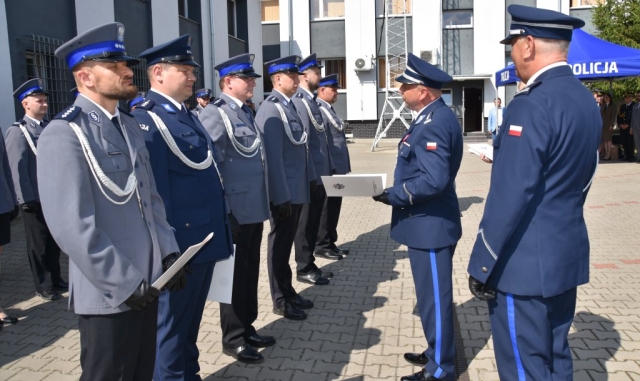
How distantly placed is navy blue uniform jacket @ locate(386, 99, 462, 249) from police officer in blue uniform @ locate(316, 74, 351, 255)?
334 cm

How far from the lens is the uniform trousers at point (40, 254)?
572 centimetres

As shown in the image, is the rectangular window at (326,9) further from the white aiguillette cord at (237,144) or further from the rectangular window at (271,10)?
the white aiguillette cord at (237,144)

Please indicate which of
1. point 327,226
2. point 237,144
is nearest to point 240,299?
point 237,144

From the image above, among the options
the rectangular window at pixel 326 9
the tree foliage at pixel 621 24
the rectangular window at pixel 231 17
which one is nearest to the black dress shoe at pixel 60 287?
the rectangular window at pixel 231 17

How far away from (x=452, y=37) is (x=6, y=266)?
872 inches

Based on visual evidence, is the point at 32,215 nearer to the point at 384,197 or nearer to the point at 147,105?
the point at 147,105

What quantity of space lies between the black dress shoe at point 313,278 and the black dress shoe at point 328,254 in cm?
92

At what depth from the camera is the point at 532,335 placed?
101 inches

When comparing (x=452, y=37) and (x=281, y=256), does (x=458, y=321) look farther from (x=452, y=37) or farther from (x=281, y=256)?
(x=452, y=37)

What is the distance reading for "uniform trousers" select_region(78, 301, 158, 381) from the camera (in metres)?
2.38

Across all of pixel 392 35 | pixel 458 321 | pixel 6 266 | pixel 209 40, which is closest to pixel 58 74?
pixel 6 266

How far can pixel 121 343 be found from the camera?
2438mm

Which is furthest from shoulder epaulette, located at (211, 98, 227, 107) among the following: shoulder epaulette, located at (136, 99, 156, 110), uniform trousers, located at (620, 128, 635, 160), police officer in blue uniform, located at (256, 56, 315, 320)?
uniform trousers, located at (620, 128, 635, 160)

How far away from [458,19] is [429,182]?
23618 millimetres
